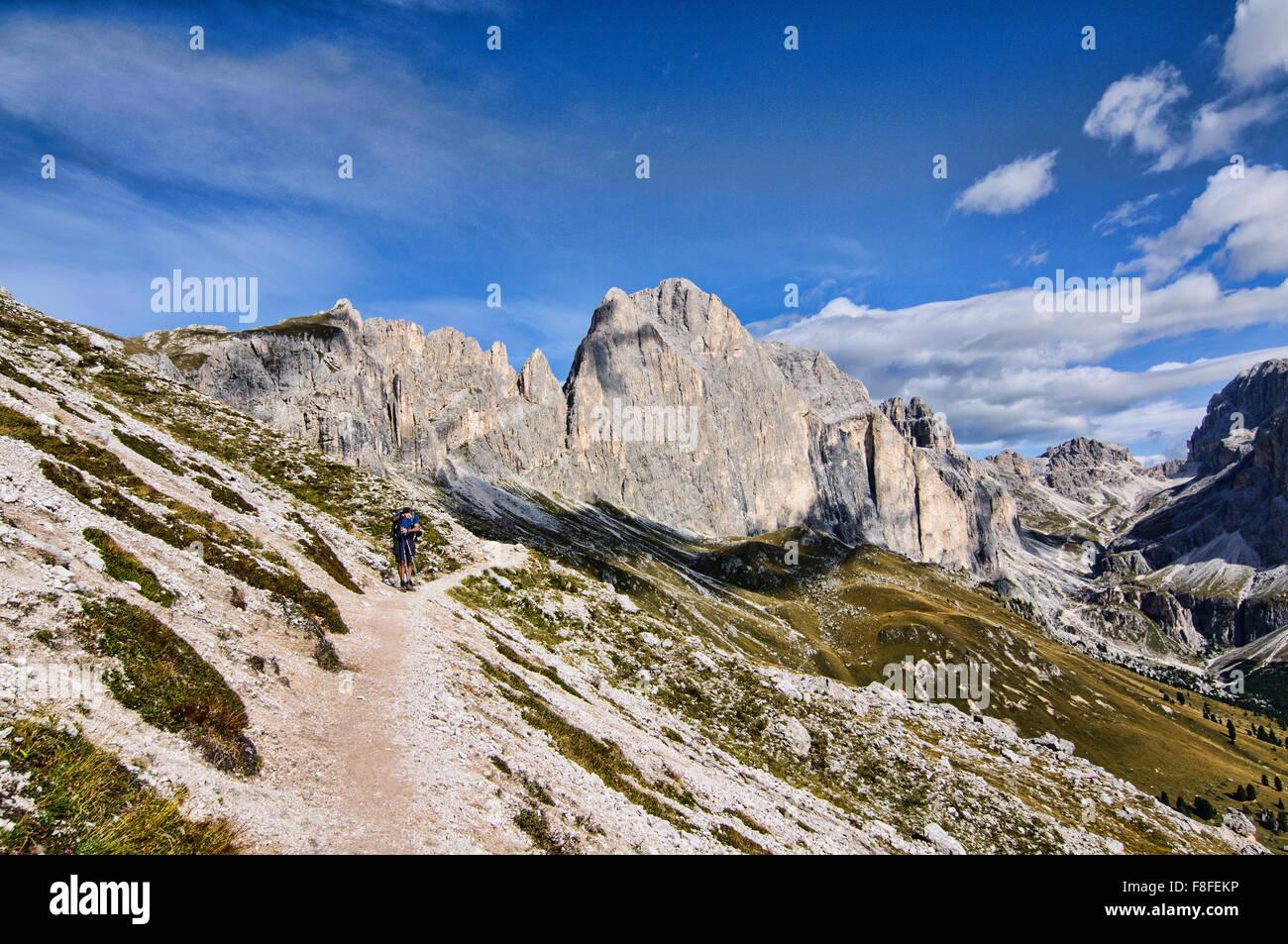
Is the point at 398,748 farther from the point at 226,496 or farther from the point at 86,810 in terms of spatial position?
the point at 226,496

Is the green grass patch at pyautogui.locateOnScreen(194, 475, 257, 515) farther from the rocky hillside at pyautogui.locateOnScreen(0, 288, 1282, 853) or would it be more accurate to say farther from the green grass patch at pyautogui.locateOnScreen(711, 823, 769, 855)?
the green grass patch at pyautogui.locateOnScreen(711, 823, 769, 855)

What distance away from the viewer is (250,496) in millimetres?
38688

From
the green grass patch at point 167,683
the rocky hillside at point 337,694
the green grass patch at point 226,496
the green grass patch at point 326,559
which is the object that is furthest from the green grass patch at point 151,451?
the green grass patch at point 167,683

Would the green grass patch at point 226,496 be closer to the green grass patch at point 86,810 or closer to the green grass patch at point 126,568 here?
the green grass patch at point 126,568

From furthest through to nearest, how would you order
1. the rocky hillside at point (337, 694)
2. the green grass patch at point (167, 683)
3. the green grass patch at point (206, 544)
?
the green grass patch at point (206, 544), the green grass patch at point (167, 683), the rocky hillside at point (337, 694)

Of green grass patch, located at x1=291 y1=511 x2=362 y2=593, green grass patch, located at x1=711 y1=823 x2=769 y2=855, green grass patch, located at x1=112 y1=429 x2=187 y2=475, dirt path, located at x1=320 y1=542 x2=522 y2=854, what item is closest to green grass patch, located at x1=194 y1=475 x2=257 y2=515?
green grass patch, located at x1=112 y1=429 x2=187 y2=475

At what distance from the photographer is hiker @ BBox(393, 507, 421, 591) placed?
3722 centimetres

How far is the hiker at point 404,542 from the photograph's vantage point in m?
37.2

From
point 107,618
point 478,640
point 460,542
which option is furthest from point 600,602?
point 107,618

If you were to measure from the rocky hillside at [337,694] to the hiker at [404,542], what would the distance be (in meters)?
1.61

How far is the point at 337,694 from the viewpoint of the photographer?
68.2 ft

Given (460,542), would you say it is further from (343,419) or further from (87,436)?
(343,419)

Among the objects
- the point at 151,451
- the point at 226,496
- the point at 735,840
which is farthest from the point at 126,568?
the point at 735,840
